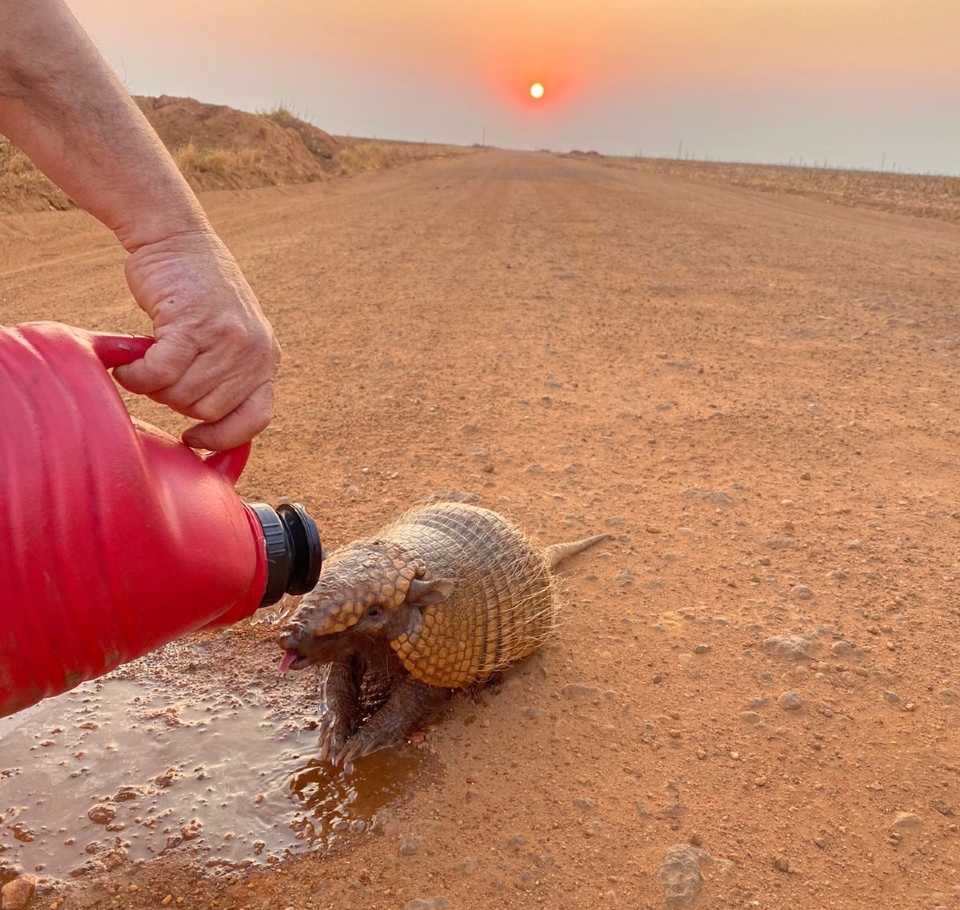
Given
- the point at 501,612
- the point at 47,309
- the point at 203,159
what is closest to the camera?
the point at 501,612

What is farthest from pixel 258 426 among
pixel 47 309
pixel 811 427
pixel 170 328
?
pixel 47 309

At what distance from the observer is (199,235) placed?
66.1 inches

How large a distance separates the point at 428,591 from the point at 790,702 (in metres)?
1.30

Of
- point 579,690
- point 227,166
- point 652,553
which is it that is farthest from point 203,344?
point 227,166

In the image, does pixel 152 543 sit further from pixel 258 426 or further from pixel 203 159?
pixel 203 159

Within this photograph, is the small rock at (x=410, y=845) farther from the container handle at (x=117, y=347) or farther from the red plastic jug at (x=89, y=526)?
the container handle at (x=117, y=347)

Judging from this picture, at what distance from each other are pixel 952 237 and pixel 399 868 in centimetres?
1590

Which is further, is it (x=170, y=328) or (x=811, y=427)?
(x=811, y=427)

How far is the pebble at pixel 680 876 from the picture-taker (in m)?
2.14

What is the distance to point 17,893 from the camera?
2068mm

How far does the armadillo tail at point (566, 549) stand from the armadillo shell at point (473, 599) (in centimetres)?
32

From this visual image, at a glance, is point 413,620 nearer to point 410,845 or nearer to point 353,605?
point 353,605

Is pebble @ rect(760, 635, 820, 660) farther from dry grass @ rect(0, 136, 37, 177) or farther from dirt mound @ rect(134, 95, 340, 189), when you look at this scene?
dirt mound @ rect(134, 95, 340, 189)

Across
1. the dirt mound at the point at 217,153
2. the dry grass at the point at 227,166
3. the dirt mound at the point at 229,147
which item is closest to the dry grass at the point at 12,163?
the dirt mound at the point at 217,153
